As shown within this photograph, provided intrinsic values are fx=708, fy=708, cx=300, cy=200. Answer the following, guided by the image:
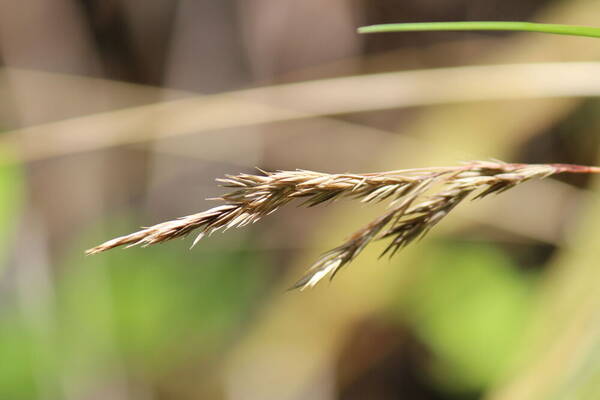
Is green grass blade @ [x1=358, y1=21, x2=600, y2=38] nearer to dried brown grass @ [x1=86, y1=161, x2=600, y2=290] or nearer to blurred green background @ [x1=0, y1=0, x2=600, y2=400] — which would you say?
dried brown grass @ [x1=86, y1=161, x2=600, y2=290]

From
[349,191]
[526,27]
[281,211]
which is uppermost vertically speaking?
[526,27]

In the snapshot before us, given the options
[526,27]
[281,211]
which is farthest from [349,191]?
[281,211]

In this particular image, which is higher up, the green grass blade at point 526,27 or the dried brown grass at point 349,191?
the green grass blade at point 526,27

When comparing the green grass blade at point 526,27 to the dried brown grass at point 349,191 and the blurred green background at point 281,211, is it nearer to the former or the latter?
the dried brown grass at point 349,191

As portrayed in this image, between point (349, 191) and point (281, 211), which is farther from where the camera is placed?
point (281, 211)

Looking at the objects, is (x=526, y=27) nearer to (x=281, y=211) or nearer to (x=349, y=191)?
(x=349, y=191)

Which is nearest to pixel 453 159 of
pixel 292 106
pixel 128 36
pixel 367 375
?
pixel 292 106

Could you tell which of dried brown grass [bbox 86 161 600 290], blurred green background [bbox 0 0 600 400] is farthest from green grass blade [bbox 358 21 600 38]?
blurred green background [bbox 0 0 600 400]

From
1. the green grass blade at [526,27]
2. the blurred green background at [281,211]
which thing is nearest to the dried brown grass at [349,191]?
the green grass blade at [526,27]

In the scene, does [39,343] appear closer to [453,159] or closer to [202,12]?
[453,159]
